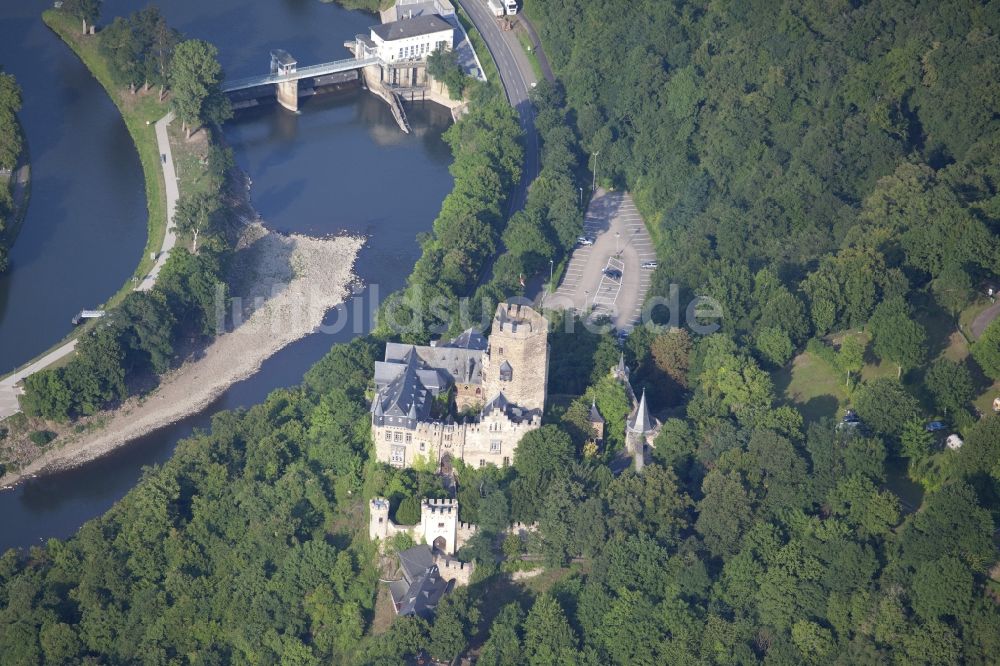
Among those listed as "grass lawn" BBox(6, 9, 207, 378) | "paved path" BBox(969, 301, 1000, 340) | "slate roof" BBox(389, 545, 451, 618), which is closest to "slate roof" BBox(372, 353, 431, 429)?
"slate roof" BBox(389, 545, 451, 618)

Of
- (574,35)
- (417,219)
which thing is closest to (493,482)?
(417,219)

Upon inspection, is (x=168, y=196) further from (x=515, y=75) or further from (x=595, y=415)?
(x=595, y=415)

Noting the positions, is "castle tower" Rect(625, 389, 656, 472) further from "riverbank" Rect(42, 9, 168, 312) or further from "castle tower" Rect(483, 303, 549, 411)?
"riverbank" Rect(42, 9, 168, 312)

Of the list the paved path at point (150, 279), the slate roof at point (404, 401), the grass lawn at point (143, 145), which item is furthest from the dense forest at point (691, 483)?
the grass lawn at point (143, 145)

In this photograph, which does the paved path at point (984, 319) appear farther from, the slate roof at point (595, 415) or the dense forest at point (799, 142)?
the slate roof at point (595, 415)

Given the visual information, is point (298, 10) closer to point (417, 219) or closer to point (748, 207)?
point (417, 219)
